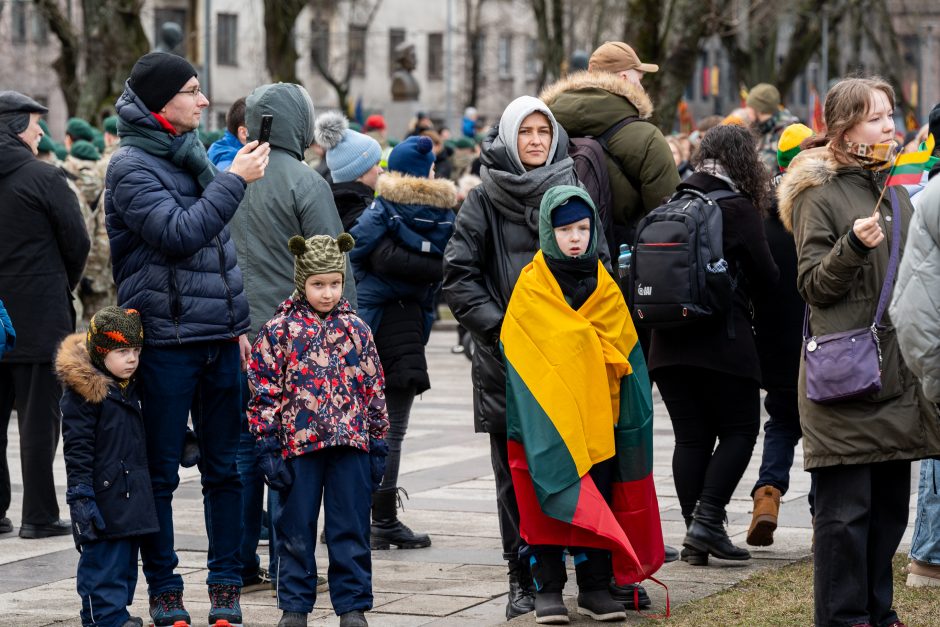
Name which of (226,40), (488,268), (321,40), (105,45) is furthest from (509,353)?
(321,40)

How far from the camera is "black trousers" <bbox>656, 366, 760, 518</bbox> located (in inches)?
301

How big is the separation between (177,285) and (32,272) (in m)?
3.04

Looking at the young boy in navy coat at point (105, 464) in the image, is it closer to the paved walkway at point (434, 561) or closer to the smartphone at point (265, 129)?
the paved walkway at point (434, 561)

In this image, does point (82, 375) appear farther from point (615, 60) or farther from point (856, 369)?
point (615, 60)

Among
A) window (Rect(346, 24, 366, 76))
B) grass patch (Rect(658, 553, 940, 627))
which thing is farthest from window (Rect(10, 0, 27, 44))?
grass patch (Rect(658, 553, 940, 627))

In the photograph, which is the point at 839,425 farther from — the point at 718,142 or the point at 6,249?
the point at 6,249

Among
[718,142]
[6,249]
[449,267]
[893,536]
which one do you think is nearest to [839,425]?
[893,536]

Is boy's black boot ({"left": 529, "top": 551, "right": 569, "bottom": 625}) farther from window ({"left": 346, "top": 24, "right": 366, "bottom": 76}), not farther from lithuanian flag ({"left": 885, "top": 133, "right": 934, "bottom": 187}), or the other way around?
window ({"left": 346, "top": 24, "right": 366, "bottom": 76})

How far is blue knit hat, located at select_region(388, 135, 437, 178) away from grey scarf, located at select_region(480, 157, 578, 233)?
73.1 inches

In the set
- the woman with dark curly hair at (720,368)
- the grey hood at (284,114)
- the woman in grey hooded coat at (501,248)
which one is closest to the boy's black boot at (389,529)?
the woman with dark curly hair at (720,368)

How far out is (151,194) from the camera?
6.25m

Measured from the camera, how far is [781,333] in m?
8.23

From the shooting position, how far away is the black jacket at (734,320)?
760 cm

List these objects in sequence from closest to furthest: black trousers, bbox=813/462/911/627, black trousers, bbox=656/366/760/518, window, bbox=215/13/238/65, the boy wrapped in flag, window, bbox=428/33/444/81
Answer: black trousers, bbox=813/462/911/627, the boy wrapped in flag, black trousers, bbox=656/366/760/518, window, bbox=215/13/238/65, window, bbox=428/33/444/81
